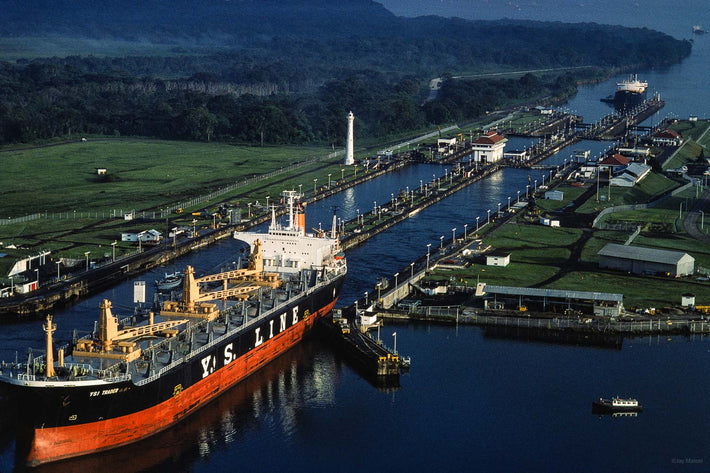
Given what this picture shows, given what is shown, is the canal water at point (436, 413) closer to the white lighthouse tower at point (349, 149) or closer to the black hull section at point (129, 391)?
the black hull section at point (129, 391)

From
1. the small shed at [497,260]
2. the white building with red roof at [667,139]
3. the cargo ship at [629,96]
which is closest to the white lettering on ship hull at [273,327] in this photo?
the small shed at [497,260]

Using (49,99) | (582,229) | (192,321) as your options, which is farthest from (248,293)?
(49,99)

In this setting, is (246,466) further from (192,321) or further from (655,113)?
(655,113)

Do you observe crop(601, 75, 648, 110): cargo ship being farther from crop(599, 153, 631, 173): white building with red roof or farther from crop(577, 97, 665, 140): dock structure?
crop(599, 153, 631, 173): white building with red roof

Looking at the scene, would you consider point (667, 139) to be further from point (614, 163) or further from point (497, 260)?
point (497, 260)

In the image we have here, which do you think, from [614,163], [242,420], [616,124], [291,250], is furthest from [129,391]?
[616,124]
